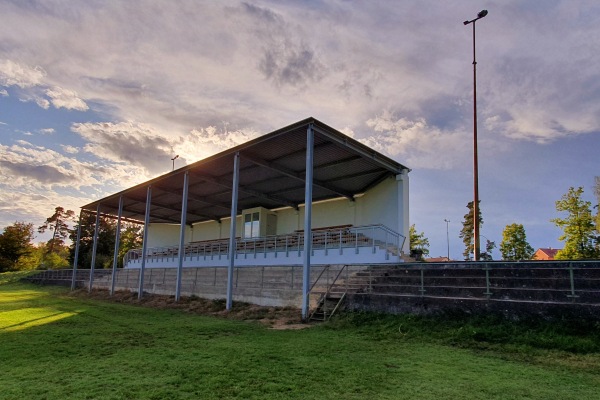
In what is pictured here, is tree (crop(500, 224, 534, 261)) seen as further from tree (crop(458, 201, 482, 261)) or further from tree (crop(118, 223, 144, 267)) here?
tree (crop(118, 223, 144, 267))

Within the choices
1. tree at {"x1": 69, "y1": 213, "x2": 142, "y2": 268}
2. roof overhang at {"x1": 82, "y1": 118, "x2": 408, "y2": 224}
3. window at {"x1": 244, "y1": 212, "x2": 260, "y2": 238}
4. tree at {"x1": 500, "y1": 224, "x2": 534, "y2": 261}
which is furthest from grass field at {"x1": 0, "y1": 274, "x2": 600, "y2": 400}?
tree at {"x1": 69, "y1": 213, "x2": 142, "y2": 268}

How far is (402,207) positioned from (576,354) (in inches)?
524

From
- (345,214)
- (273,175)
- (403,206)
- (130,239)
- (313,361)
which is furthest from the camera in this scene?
(130,239)

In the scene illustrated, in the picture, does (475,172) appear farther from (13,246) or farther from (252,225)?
(13,246)

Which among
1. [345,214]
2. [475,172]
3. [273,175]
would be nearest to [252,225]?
[345,214]

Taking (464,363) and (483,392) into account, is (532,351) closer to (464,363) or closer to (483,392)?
(464,363)

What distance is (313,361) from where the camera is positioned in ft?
21.3

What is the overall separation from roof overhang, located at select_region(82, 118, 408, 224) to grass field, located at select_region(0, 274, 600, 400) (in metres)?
7.80

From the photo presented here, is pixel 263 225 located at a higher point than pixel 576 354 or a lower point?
higher

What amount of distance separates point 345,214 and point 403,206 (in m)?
5.95

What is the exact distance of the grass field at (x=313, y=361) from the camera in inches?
192

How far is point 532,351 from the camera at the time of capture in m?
6.89

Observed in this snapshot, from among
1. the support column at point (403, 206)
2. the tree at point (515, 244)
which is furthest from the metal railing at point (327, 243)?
the tree at point (515, 244)

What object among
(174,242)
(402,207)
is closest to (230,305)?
(402,207)
